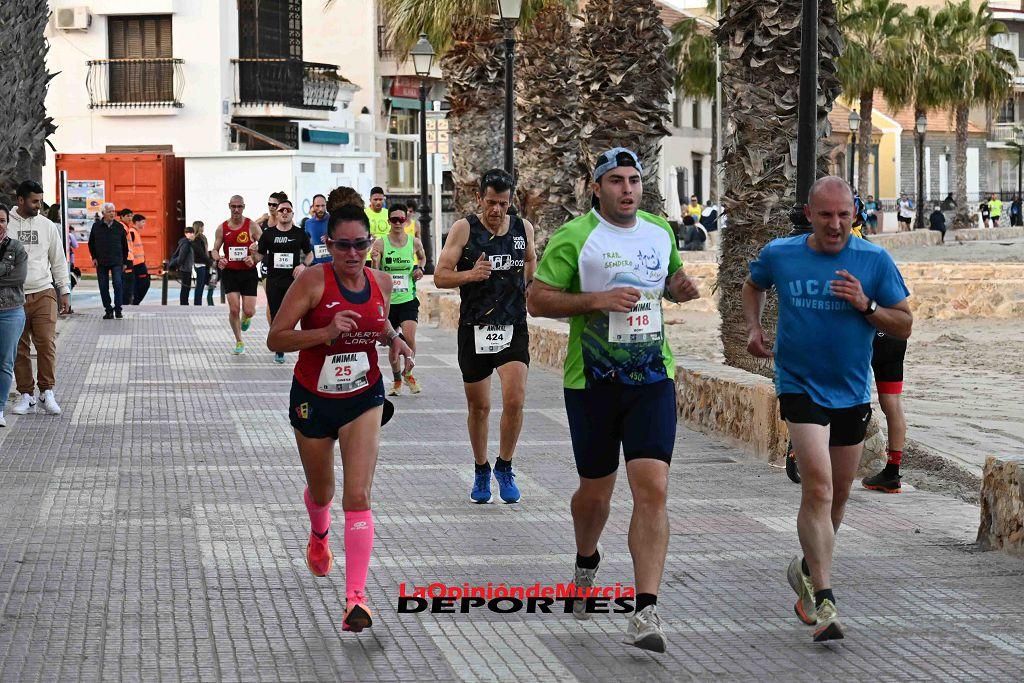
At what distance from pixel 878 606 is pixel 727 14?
27.7 feet

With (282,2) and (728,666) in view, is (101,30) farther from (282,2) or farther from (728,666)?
(728,666)

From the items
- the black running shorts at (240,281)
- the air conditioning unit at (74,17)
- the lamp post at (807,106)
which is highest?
the air conditioning unit at (74,17)

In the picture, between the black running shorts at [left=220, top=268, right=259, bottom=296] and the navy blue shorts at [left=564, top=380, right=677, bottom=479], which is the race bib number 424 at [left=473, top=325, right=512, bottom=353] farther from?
the black running shorts at [left=220, top=268, right=259, bottom=296]

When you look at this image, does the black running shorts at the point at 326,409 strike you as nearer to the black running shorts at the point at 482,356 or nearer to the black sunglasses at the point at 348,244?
the black sunglasses at the point at 348,244

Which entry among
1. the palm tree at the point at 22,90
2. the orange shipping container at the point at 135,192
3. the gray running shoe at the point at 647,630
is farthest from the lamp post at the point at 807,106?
the orange shipping container at the point at 135,192

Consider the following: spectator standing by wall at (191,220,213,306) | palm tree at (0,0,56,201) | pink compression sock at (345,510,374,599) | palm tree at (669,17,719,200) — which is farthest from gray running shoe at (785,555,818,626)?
palm tree at (669,17,719,200)

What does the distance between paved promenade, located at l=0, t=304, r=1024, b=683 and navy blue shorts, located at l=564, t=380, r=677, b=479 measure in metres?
0.64

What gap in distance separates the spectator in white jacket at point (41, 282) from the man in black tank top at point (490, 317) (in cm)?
479

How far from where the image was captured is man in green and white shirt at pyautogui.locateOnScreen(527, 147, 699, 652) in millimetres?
6035

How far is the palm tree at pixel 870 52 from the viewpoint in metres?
57.4

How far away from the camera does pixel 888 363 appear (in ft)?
30.6

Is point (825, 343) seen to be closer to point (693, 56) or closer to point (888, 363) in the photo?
point (888, 363)

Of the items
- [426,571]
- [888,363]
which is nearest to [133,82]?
[888,363]

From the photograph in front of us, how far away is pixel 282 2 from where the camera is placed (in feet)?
153
